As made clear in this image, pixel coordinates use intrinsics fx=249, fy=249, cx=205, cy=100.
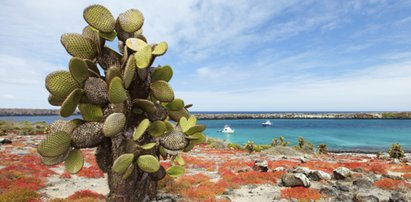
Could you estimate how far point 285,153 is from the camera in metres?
30.2

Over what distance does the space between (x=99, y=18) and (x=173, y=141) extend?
10.6 feet

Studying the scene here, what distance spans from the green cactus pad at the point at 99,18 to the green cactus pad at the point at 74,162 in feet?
9.28

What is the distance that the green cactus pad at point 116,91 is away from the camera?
4.93m

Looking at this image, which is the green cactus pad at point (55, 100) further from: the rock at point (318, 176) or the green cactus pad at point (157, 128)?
the rock at point (318, 176)

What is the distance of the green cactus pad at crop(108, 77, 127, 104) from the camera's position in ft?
16.2

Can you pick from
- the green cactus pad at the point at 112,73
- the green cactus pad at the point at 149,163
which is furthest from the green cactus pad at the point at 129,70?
the green cactus pad at the point at 149,163

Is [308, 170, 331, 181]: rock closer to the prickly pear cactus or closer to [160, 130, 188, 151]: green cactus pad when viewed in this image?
the prickly pear cactus

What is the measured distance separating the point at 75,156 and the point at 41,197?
6.22 m

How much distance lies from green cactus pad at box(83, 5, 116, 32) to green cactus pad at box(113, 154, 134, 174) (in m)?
2.77

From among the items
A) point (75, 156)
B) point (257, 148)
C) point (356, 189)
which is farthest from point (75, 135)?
point (257, 148)

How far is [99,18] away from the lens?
5.38 meters

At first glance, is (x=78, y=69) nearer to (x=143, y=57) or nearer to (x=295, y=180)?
(x=143, y=57)

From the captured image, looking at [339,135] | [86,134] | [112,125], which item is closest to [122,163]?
[112,125]

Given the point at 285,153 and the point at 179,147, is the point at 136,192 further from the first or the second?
the point at 285,153
